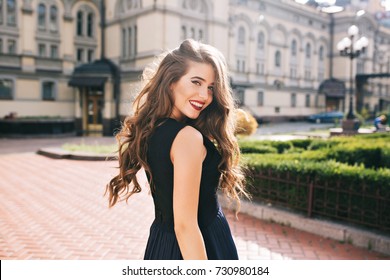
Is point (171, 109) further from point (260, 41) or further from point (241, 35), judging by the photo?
point (260, 41)

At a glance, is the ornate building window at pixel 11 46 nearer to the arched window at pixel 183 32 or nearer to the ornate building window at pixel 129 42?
the ornate building window at pixel 129 42

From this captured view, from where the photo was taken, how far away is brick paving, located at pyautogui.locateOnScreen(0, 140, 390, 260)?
4.86 meters

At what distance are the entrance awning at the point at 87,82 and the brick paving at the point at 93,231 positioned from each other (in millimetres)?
15943

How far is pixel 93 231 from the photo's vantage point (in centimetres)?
573

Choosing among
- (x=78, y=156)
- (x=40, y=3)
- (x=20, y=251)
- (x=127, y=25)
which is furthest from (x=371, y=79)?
(x=20, y=251)

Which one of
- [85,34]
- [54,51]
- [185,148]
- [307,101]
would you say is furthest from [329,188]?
[307,101]

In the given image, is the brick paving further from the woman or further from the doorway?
the doorway

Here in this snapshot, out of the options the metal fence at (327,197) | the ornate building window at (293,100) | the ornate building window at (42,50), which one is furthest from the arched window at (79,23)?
the metal fence at (327,197)

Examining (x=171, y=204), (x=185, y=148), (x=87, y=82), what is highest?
(x=87, y=82)

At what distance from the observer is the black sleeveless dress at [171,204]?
73.4 inches

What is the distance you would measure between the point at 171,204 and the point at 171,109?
20.4 inches

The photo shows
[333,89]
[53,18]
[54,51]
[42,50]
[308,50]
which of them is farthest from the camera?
[333,89]

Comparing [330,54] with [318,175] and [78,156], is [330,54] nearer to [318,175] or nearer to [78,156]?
[78,156]

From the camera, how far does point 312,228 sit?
222 inches
